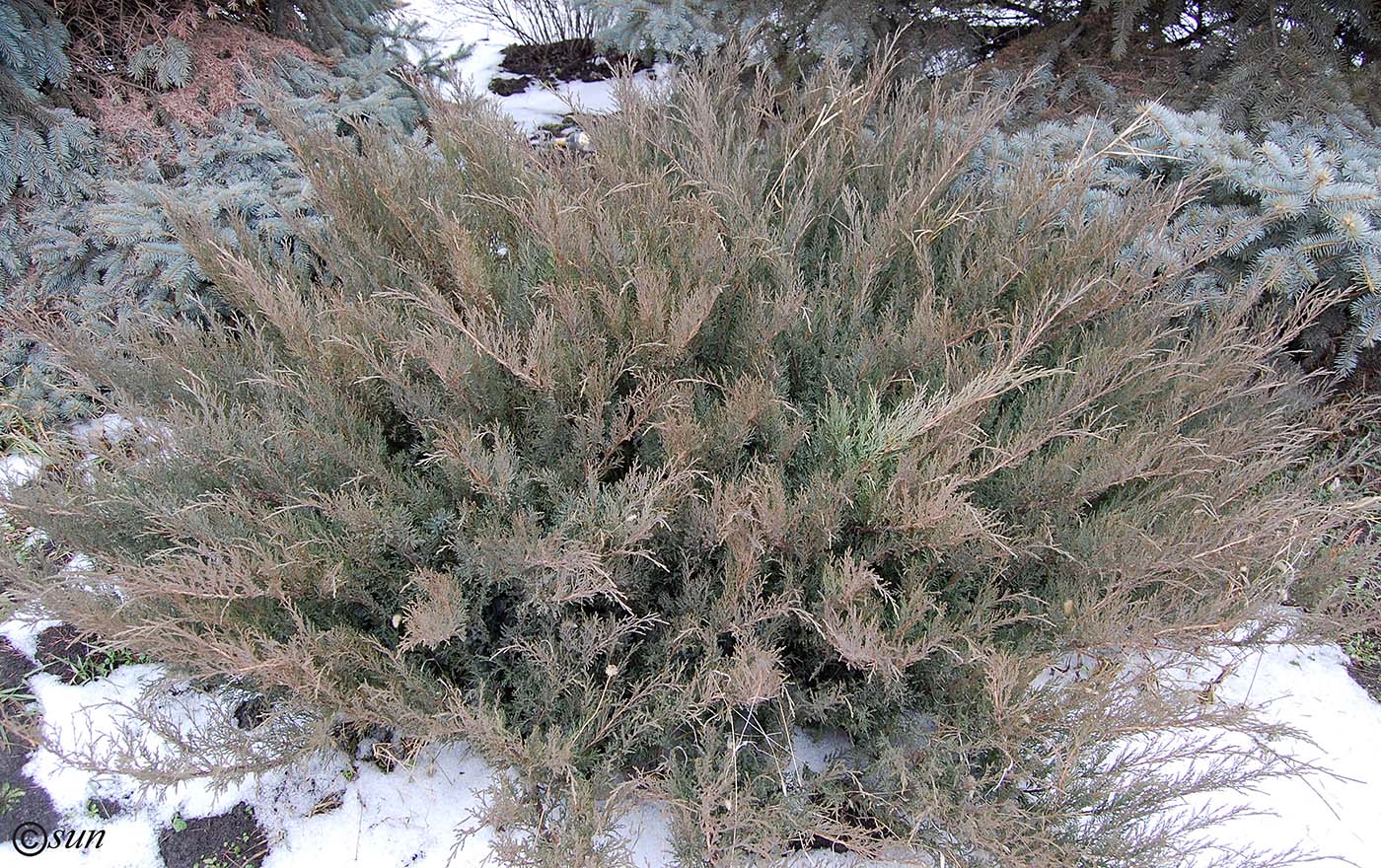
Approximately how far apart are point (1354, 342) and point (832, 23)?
7.71 feet

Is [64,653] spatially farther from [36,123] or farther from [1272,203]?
[1272,203]

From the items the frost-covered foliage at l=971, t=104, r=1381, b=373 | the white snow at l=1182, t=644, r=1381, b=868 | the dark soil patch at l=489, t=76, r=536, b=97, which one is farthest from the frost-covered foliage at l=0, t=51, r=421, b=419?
the white snow at l=1182, t=644, r=1381, b=868

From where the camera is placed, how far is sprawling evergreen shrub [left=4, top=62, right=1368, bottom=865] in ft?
4.91

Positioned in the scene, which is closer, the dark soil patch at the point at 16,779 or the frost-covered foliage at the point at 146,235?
the dark soil patch at the point at 16,779

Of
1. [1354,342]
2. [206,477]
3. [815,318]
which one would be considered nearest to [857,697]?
[815,318]

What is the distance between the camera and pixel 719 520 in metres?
1.59

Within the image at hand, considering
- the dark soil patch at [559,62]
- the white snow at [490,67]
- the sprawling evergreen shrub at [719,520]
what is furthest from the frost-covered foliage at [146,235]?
the dark soil patch at [559,62]

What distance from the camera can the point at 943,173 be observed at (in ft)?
6.20

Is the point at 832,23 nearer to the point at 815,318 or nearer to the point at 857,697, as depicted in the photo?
the point at 815,318

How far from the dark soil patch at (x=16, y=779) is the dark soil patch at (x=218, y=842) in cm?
29

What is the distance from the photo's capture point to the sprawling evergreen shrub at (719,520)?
150cm

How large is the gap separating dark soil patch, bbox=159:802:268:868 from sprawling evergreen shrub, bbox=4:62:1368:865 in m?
0.15

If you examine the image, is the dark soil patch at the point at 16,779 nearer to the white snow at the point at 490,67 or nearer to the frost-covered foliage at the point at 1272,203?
the frost-covered foliage at the point at 1272,203

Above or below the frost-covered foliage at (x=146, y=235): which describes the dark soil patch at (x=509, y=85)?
above
